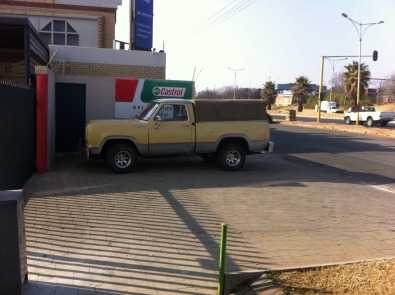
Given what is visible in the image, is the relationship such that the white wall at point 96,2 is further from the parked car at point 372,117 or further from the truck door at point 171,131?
the parked car at point 372,117

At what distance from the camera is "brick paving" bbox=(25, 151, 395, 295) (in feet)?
19.5

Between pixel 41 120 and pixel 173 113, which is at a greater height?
pixel 173 113

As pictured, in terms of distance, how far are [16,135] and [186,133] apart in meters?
4.71

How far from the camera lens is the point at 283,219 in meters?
8.76

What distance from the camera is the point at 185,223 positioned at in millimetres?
8219

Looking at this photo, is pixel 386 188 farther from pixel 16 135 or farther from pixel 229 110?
pixel 16 135

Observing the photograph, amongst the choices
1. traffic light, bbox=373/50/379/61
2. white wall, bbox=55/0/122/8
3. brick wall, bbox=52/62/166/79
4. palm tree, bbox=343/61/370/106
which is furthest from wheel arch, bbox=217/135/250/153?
palm tree, bbox=343/61/370/106

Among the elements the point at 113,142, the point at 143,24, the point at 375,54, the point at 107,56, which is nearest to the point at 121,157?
the point at 113,142

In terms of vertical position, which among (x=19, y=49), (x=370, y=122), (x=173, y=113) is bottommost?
(x=370, y=122)

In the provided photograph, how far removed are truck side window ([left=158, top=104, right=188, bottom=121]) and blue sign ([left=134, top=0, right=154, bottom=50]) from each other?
953 cm

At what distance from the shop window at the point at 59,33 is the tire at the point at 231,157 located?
11.8m

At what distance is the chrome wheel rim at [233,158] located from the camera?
1424 cm

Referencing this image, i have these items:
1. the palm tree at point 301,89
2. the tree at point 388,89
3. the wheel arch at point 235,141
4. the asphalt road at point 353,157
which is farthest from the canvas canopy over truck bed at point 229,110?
the tree at point 388,89

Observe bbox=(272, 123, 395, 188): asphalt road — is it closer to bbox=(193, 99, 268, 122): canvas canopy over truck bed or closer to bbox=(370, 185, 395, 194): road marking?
bbox=(370, 185, 395, 194): road marking
